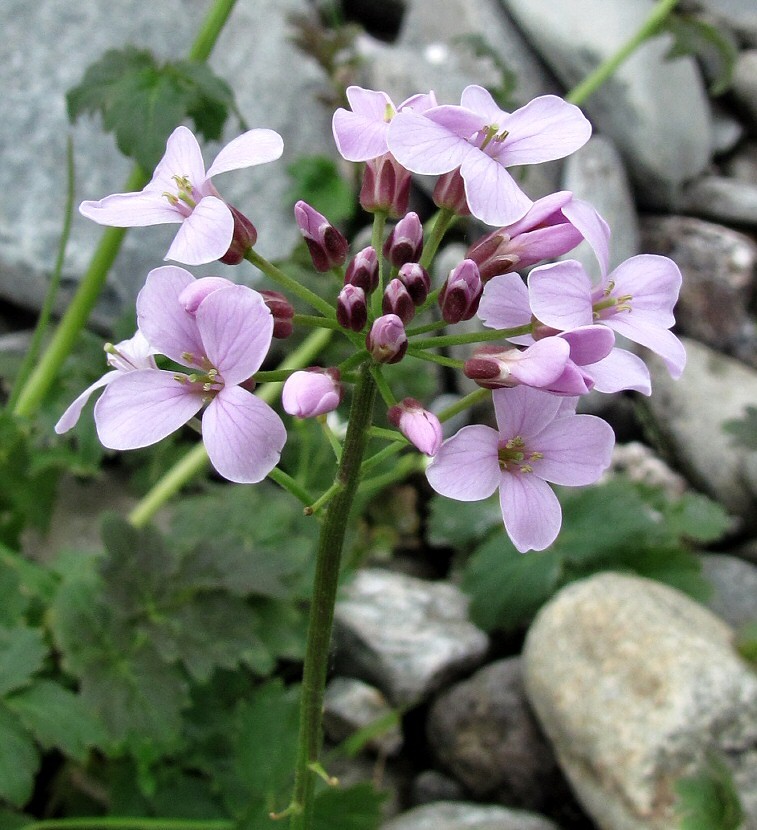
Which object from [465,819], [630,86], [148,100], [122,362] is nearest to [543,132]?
[122,362]

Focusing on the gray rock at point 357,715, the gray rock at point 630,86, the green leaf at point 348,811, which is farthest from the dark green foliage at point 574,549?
the gray rock at point 630,86

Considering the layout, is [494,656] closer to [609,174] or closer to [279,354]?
[279,354]

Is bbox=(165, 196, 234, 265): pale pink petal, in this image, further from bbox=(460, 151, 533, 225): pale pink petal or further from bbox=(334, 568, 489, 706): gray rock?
bbox=(334, 568, 489, 706): gray rock

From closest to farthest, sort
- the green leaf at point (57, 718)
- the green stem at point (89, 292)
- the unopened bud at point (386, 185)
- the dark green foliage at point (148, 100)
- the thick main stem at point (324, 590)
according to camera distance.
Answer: the thick main stem at point (324, 590), the unopened bud at point (386, 185), the green leaf at point (57, 718), the dark green foliage at point (148, 100), the green stem at point (89, 292)

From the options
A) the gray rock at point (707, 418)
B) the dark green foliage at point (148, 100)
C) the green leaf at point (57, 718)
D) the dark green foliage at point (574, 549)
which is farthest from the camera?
the gray rock at point (707, 418)

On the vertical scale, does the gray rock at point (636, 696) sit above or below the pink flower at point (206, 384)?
below

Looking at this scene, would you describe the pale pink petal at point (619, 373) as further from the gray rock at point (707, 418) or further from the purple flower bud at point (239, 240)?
the gray rock at point (707, 418)

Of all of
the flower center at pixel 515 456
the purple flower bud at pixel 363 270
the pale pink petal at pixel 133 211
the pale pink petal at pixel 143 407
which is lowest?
the flower center at pixel 515 456
